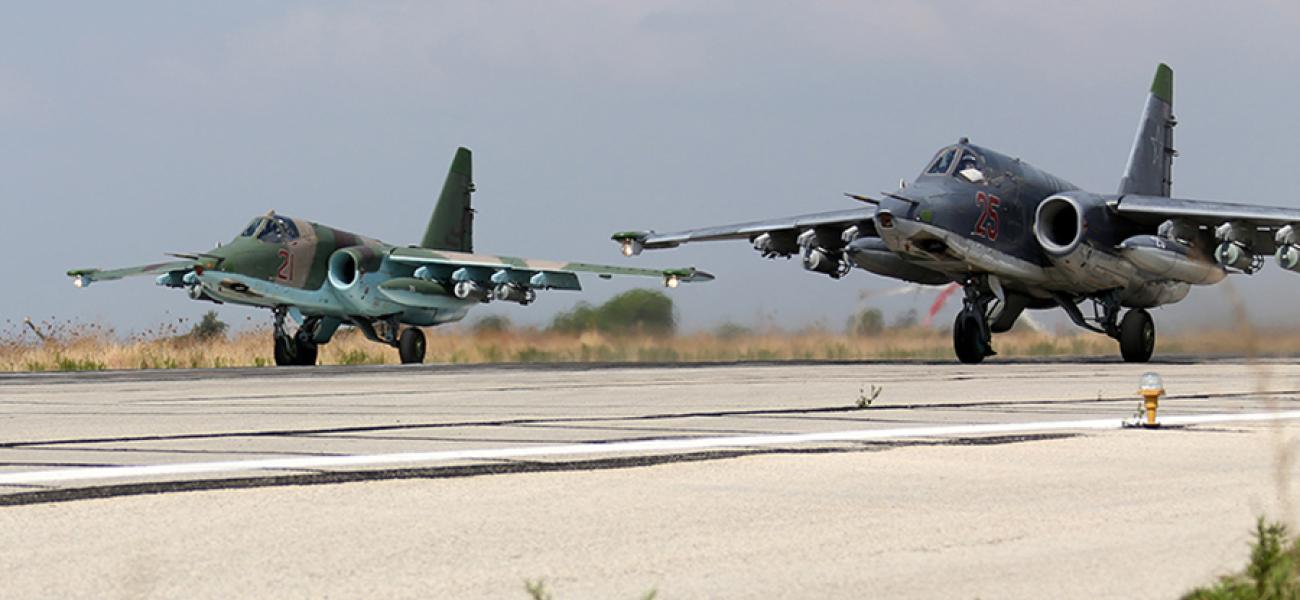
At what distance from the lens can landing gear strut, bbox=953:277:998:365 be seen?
25688 millimetres

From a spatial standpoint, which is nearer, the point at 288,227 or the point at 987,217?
the point at 987,217

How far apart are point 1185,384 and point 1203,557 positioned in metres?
12.1

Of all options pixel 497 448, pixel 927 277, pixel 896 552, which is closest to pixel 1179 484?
pixel 896 552

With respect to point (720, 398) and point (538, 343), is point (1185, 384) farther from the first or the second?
point (538, 343)

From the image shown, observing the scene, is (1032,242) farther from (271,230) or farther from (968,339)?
(271,230)

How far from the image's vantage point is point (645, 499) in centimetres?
651

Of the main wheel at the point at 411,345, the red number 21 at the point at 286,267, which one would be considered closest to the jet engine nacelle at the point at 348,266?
the red number 21 at the point at 286,267

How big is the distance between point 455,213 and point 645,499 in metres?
32.2

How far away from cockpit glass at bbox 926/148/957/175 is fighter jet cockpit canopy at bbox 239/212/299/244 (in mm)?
13227

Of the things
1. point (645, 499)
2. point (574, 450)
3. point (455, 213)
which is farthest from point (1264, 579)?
point (455, 213)

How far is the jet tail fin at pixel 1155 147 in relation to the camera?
1164 inches

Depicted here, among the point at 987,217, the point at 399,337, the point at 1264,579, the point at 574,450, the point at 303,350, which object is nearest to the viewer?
the point at 1264,579

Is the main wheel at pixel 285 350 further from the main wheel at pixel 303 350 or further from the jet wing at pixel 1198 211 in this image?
the jet wing at pixel 1198 211

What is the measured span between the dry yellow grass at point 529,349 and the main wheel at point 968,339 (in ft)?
18.3
